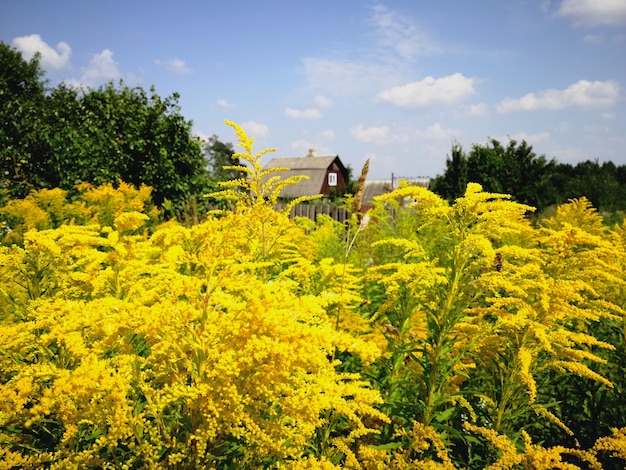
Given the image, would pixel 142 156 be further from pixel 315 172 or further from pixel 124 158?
pixel 315 172

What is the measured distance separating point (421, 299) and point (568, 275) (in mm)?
1031

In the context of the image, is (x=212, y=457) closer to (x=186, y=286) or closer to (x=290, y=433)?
(x=290, y=433)

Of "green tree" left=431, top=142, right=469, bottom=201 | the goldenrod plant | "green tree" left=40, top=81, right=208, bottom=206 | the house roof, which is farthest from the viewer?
the house roof

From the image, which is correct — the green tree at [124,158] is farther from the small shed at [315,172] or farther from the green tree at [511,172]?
the small shed at [315,172]

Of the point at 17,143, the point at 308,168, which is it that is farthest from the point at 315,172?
the point at 17,143

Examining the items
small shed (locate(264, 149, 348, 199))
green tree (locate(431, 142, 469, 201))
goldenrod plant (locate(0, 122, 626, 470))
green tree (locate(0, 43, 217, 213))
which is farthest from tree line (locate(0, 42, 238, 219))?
small shed (locate(264, 149, 348, 199))

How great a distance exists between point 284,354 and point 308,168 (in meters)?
42.6

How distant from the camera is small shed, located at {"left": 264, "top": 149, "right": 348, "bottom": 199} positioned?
41.4 metres

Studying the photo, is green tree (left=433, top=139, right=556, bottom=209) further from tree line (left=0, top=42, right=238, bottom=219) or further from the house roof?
the house roof

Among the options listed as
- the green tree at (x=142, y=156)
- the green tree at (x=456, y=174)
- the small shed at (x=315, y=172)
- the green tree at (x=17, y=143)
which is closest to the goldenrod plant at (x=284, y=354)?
the green tree at (x=142, y=156)

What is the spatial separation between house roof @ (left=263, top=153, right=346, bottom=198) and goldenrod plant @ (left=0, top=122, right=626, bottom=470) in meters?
37.2

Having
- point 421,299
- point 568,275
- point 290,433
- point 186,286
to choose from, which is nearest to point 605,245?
point 568,275

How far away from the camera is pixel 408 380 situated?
9.82 feet

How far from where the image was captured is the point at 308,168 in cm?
4350
